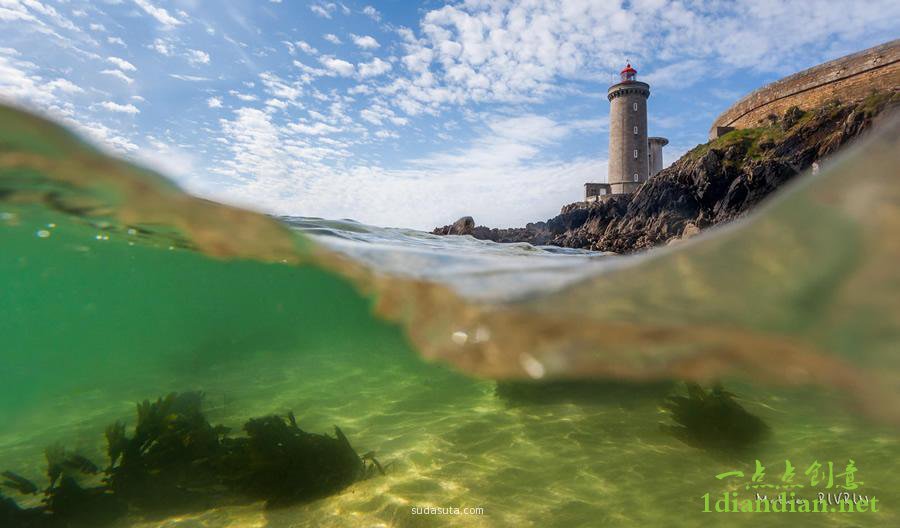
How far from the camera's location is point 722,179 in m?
37.1

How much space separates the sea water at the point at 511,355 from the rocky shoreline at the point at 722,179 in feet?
73.9

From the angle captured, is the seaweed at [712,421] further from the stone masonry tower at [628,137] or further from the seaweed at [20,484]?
the stone masonry tower at [628,137]

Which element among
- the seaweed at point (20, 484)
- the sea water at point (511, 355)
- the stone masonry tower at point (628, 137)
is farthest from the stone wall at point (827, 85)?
the seaweed at point (20, 484)

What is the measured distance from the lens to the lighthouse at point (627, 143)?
205ft

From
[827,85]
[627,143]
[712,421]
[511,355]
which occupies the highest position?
[627,143]

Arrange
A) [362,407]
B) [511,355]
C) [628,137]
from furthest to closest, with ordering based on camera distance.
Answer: [628,137]
[362,407]
[511,355]

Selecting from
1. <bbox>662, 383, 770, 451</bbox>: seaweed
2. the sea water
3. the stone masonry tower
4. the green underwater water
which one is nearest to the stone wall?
the stone masonry tower

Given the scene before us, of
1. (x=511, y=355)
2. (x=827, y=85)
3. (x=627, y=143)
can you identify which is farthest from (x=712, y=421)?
(x=627, y=143)

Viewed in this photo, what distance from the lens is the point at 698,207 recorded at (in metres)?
37.8

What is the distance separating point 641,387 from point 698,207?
37.6 metres

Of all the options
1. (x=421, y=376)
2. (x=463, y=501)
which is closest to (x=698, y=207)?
(x=421, y=376)

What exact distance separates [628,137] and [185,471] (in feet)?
223

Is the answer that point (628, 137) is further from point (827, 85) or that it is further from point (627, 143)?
point (827, 85)

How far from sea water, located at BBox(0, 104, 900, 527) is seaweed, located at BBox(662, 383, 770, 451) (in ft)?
0.62
